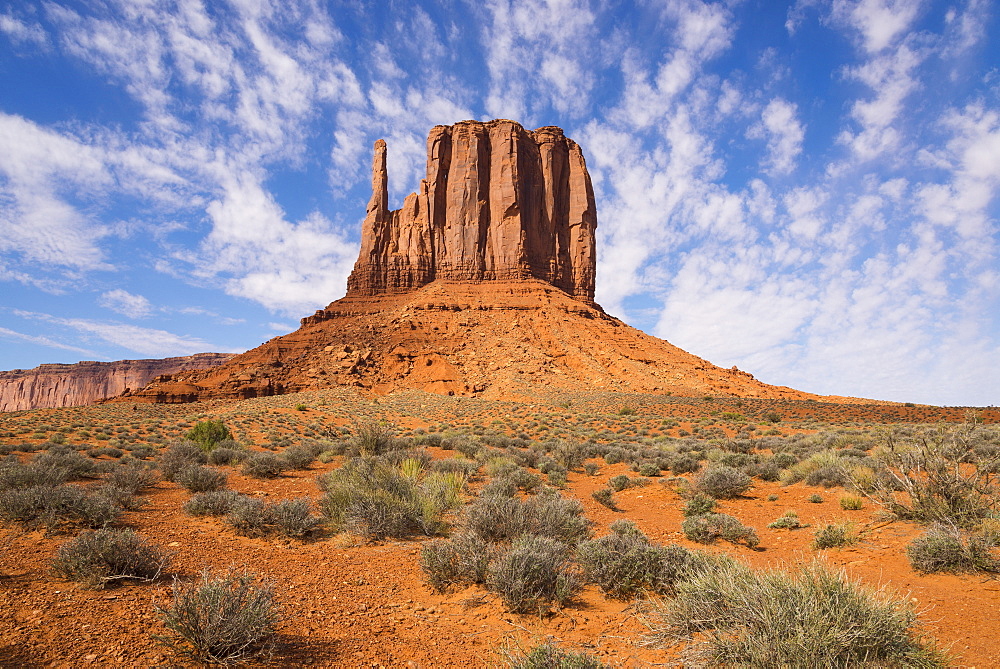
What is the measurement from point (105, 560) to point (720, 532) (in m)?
7.99

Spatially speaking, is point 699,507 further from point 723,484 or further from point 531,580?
point 531,580

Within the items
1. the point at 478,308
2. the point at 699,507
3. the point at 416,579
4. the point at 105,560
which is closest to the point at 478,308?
the point at 478,308

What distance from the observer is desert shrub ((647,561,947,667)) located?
2943 millimetres

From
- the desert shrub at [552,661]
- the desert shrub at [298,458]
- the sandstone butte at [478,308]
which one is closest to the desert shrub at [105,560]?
the desert shrub at [552,661]

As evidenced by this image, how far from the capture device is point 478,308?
57.8m

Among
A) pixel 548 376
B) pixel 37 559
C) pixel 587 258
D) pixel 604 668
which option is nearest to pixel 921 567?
pixel 604 668

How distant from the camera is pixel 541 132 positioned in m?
70.1

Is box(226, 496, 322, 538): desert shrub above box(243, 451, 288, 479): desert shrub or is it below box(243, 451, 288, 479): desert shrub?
below

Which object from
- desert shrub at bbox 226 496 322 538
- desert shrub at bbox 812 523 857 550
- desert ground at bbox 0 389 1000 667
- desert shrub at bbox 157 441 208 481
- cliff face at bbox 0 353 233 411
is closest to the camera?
desert ground at bbox 0 389 1000 667

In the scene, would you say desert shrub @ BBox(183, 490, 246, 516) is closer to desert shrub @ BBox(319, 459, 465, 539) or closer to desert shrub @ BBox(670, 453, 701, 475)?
desert shrub @ BBox(319, 459, 465, 539)

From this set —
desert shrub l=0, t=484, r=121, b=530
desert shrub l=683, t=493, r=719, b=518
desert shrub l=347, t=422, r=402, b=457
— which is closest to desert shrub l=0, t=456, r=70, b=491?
desert shrub l=0, t=484, r=121, b=530

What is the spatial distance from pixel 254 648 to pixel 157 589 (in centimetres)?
174

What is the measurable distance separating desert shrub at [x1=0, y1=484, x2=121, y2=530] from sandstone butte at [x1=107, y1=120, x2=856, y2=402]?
1401 inches

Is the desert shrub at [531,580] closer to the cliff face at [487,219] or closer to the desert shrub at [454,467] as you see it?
the desert shrub at [454,467]
